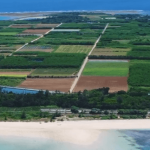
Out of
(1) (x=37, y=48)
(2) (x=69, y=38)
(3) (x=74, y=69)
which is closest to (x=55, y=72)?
(3) (x=74, y=69)

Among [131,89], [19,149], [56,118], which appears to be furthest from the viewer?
[131,89]

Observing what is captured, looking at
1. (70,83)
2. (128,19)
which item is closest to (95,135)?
(70,83)

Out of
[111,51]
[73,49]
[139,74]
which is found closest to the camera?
[139,74]

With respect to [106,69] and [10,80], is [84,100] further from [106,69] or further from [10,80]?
[106,69]

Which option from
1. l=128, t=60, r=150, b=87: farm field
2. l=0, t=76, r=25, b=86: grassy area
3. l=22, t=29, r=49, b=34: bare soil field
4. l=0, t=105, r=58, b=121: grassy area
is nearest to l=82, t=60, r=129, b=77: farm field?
l=128, t=60, r=150, b=87: farm field

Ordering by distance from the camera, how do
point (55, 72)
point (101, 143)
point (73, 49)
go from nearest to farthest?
1. point (101, 143)
2. point (55, 72)
3. point (73, 49)

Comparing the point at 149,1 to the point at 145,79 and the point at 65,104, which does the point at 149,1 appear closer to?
the point at 145,79
